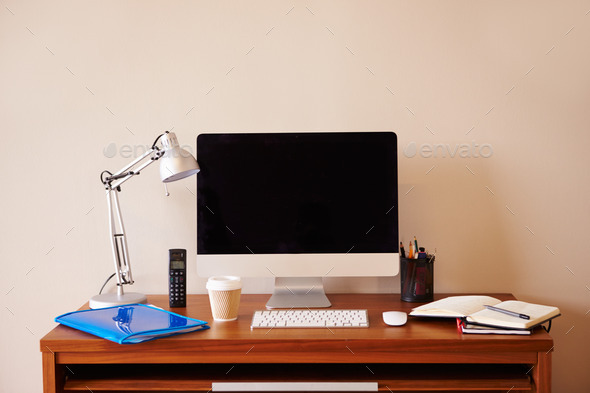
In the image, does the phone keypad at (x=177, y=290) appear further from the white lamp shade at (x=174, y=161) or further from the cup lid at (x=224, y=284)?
the white lamp shade at (x=174, y=161)

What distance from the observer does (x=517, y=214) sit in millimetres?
2037

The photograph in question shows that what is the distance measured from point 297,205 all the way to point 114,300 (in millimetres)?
646

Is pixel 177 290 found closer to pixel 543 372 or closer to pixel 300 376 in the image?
pixel 300 376

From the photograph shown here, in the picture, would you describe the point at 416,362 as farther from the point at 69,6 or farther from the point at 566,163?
the point at 69,6

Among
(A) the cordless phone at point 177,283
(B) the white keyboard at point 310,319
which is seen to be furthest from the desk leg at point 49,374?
(B) the white keyboard at point 310,319

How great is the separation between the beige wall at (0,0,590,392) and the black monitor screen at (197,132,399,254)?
0.22m

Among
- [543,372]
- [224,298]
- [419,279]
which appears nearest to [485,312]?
[543,372]

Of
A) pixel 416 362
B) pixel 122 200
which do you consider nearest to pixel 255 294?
pixel 122 200

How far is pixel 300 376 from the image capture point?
1.54 m

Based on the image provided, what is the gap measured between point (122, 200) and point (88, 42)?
22.4 inches

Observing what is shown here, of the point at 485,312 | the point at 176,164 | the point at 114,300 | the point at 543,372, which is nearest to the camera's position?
the point at 543,372

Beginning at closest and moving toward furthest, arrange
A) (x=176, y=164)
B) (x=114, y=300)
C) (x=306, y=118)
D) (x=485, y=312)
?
1. (x=485, y=312)
2. (x=176, y=164)
3. (x=114, y=300)
4. (x=306, y=118)

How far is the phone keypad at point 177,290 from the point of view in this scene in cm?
184

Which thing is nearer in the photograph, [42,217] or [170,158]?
[170,158]
